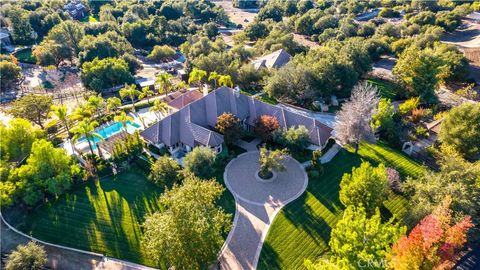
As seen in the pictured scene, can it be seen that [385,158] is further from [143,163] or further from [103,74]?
[103,74]

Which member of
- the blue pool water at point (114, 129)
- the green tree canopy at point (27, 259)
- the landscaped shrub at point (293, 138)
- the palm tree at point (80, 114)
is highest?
the palm tree at point (80, 114)

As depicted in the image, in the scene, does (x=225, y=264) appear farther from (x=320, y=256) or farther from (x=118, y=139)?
(x=118, y=139)

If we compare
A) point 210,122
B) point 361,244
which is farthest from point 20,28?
point 361,244

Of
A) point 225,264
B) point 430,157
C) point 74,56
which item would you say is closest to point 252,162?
point 225,264

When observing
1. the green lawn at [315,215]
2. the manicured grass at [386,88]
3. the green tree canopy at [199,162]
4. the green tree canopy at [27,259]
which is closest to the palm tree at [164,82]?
the green tree canopy at [199,162]

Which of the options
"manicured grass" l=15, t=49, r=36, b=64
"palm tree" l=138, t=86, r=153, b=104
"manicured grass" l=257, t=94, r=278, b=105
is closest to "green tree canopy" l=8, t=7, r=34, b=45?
"manicured grass" l=15, t=49, r=36, b=64

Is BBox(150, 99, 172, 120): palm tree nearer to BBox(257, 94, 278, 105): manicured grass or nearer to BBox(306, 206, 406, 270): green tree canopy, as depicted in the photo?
BBox(257, 94, 278, 105): manicured grass

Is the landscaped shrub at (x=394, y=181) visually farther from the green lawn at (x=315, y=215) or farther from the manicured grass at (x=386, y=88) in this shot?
the manicured grass at (x=386, y=88)
